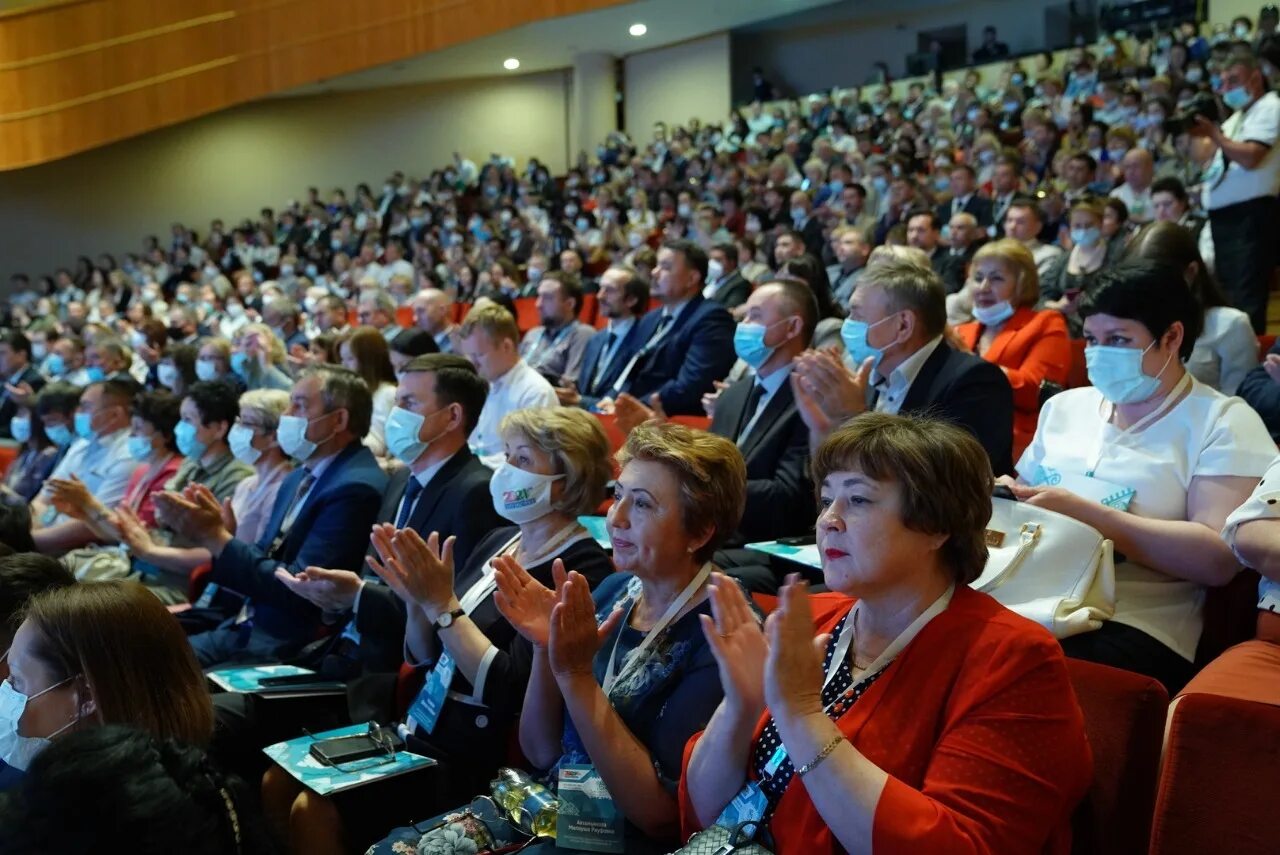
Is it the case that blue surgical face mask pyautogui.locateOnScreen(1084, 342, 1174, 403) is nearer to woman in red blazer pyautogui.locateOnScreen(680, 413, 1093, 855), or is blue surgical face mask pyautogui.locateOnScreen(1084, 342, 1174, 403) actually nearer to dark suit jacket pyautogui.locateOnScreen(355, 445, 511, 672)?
woman in red blazer pyautogui.locateOnScreen(680, 413, 1093, 855)

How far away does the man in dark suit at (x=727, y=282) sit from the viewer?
6.33 meters

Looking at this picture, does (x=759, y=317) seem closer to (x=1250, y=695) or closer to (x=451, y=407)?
(x=451, y=407)

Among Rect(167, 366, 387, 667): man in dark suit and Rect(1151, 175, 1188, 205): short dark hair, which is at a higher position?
Rect(1151, 175, 1188, 205): short dark hair

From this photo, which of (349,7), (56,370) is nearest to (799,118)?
(349,7)

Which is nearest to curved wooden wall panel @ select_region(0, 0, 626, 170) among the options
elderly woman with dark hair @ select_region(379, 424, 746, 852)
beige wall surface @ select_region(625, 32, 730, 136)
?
beige wall surface @ select_region(625, 32, 730, 136)

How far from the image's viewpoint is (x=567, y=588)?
1654mm

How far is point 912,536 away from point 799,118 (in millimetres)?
12233

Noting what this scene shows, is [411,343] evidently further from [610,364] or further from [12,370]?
[12,370]

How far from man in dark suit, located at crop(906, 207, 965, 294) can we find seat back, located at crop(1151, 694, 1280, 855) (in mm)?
4575

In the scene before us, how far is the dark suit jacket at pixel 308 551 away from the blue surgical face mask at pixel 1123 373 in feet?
6.37

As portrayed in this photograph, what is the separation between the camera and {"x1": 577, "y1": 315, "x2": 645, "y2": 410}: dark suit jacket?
5.44m

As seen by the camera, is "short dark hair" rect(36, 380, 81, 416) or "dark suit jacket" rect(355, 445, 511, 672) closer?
"dark suit jacket" rect(355, 445, 511, 672)

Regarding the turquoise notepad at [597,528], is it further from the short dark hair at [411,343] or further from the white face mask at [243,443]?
the short dark hair at [411,343]

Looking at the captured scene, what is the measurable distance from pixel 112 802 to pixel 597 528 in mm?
1549
